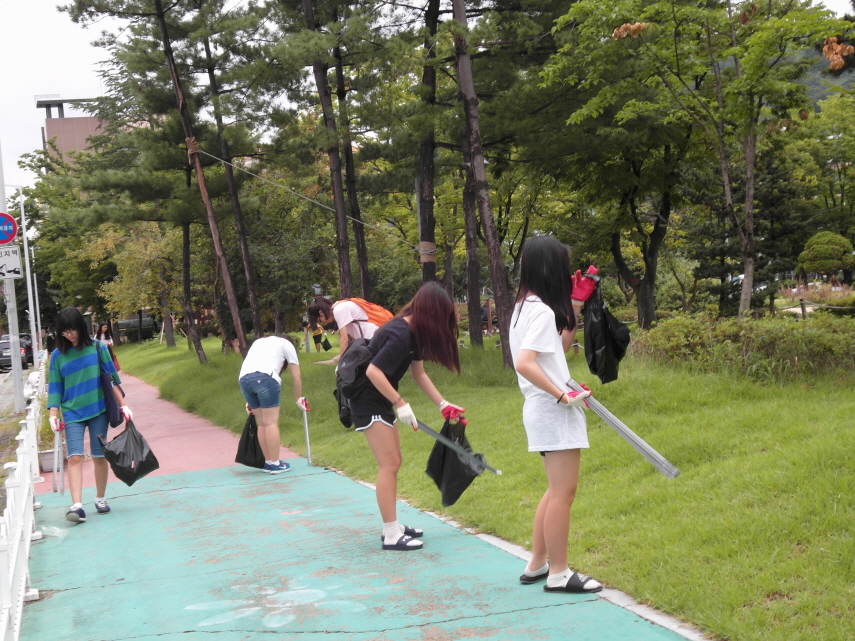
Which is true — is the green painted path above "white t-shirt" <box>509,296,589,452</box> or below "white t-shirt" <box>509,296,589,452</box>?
below

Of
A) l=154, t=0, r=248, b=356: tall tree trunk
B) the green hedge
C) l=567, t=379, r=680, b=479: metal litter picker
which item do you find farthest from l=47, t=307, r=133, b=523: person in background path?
l=154, t=0, r=248, b=356: tall tree trunk

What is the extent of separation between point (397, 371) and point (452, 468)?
2.28ft

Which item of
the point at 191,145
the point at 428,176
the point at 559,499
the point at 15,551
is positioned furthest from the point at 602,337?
the point at 191,145

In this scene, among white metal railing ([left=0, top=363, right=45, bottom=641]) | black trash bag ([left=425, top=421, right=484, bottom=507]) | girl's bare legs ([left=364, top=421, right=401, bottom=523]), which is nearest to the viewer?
white metal railing ([left=0, top=363, right=45, bottom=641])

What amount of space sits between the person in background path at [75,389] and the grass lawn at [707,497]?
8.72ft

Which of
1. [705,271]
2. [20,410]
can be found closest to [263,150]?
[20,410]

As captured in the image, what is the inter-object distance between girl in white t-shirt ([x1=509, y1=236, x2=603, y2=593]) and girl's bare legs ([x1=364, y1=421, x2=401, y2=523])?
136 centimetres

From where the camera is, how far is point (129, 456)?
25.0 feet

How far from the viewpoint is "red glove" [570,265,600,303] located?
464 cm

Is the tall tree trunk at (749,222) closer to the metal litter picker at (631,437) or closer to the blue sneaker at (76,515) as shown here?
the metal litter picker at (631,437)

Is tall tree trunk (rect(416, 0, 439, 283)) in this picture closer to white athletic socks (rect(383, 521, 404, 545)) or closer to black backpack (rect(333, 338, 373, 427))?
black backpack (rect(333, 338, 373, 427))

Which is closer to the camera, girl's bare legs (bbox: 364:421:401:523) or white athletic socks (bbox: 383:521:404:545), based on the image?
girl's bare legs (bbox: 364:421:401:523)

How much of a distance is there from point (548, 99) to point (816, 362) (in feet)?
30.6

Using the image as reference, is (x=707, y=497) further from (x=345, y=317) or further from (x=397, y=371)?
(x=345, y=317)
